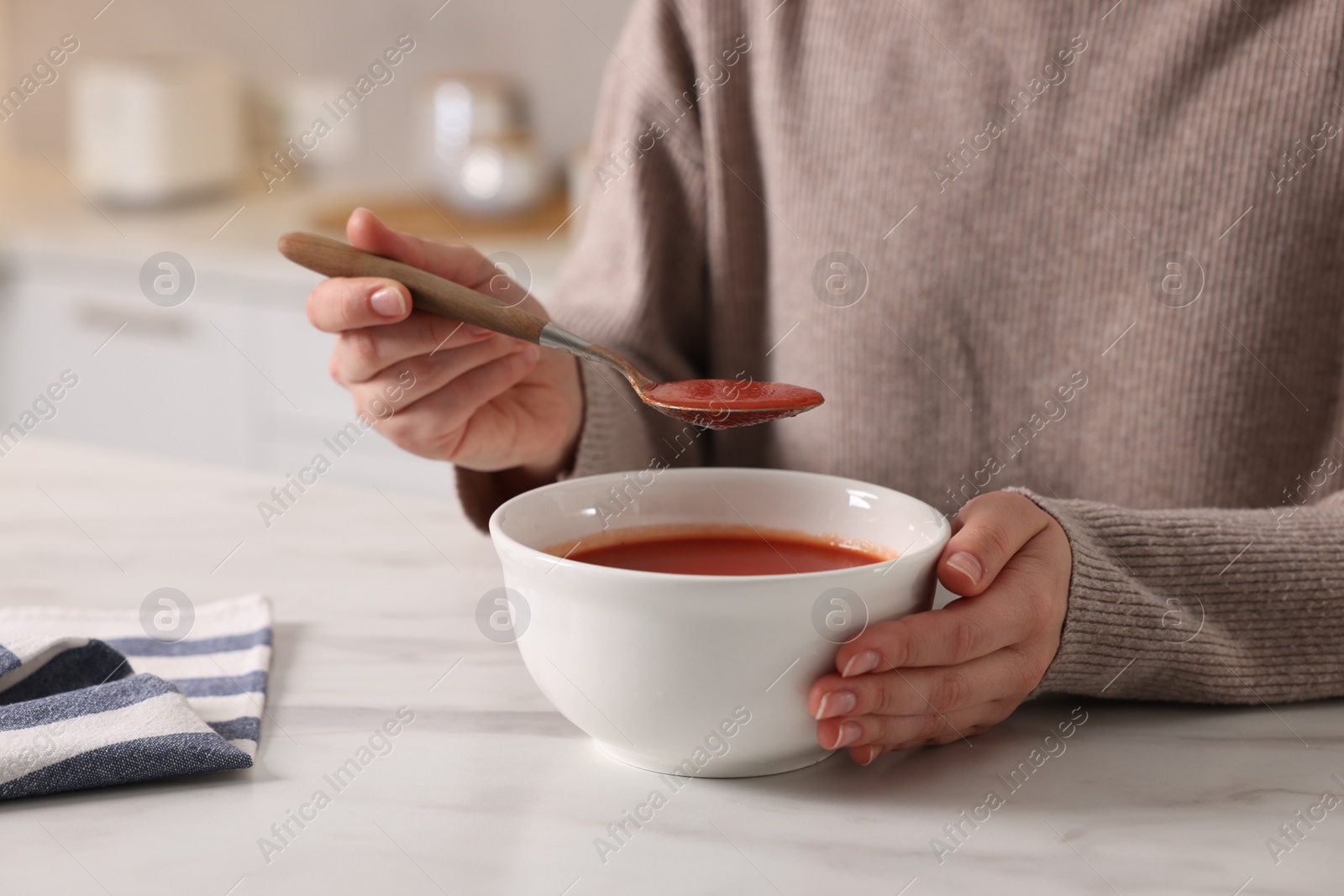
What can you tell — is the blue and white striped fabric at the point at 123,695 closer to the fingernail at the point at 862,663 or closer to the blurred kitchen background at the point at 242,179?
the fingernail at the point at 862,663

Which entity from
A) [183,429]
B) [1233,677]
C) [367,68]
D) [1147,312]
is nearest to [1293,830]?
[1233,677]

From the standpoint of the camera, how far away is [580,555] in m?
0.63

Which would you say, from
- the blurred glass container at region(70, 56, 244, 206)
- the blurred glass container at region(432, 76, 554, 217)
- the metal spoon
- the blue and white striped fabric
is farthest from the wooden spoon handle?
the blurred glass container at region(70, 56, 244, 206)

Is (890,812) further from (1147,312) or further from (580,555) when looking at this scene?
(1147,312)

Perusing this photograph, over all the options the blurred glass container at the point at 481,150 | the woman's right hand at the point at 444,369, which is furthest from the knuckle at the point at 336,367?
the blurred glass container at the point at 481,150

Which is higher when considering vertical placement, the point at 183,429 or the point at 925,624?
the point at 925,624

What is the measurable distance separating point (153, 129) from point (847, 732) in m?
2.33

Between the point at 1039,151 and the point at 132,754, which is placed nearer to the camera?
the point at 132,754

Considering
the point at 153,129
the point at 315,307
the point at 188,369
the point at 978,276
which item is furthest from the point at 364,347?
the point at 153,129

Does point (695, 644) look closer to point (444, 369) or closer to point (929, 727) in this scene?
point (929, 727)

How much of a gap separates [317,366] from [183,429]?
15.5 inches

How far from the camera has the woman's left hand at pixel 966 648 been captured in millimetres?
558

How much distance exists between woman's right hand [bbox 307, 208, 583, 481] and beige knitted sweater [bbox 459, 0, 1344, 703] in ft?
0.15

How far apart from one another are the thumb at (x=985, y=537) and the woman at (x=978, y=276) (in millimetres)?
105
